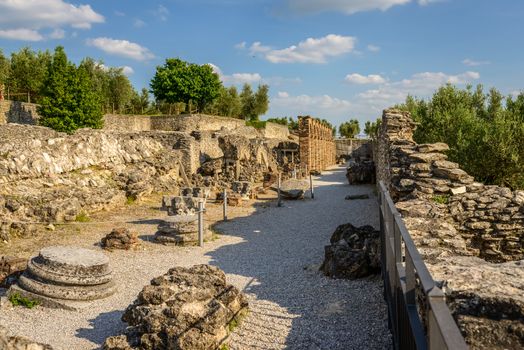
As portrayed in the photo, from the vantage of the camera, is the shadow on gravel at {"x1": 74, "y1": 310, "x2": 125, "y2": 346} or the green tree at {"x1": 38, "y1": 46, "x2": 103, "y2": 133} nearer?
the shadow on gravel at {"x1": 74, "y1": 310, "x2": 125, "y2": 346}

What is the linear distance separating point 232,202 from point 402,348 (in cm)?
1615

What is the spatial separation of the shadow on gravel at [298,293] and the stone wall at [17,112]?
76.2 feet

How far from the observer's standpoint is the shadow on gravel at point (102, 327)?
6.68 metres

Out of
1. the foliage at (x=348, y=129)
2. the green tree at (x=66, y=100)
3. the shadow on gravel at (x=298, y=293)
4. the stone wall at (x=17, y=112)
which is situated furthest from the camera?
the foliage at (x=348, y=129)

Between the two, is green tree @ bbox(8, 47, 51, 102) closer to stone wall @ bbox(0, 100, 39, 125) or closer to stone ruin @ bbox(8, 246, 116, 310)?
stone wall @ bbox(0, 100, 39, 125)

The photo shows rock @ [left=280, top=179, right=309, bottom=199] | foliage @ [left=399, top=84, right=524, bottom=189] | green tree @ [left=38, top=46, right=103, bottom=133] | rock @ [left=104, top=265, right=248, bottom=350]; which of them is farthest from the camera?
green tree @ [left=38, top=46, right=103, bottom=133]

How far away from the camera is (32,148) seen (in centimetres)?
1712

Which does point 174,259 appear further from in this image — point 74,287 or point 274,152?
point 274,152

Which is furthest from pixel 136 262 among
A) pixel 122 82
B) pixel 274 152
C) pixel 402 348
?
pixel 122 82

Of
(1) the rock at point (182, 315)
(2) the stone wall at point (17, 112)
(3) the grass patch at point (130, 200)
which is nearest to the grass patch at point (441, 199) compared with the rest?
(1) the rock at point (182, 315)

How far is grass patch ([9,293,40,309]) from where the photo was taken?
25.9ft

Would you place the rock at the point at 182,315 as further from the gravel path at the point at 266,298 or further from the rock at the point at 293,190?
the rock at the point at 293,190

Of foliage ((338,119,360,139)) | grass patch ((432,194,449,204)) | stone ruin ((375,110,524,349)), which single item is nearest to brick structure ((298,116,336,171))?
stone ruin ((375,110,524,349))

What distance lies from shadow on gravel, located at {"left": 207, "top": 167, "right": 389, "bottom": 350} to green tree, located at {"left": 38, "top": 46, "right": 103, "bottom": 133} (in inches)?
830
